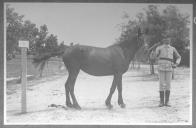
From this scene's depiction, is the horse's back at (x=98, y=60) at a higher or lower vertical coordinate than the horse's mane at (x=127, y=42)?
lower

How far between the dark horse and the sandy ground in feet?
0.28

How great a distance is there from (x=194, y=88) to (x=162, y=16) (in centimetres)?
135

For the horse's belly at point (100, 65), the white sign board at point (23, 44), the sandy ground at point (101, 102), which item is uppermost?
the white sign board at point (23, 44)

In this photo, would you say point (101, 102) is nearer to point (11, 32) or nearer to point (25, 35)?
point (25, 35)

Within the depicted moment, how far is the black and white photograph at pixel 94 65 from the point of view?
19.1 ft

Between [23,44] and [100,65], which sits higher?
[23,44]

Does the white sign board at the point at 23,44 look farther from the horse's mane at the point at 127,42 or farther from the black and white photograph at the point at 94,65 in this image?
the horse's mane at the point at 127,42

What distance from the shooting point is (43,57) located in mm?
5891

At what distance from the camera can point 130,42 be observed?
5.99 metres

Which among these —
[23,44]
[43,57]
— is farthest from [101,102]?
[23,44]

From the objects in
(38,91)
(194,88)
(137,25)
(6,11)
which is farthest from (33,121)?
(194,88)

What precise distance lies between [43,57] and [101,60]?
100 centimetres

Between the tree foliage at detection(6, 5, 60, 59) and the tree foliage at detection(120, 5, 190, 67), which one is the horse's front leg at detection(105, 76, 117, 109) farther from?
the tree foliage at detection(6, 5, 60, 59)

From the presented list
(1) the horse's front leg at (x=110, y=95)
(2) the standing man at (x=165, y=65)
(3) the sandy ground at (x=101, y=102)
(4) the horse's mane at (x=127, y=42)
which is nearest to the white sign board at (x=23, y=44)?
(3) the sandy ground at (x=101, y=102)
